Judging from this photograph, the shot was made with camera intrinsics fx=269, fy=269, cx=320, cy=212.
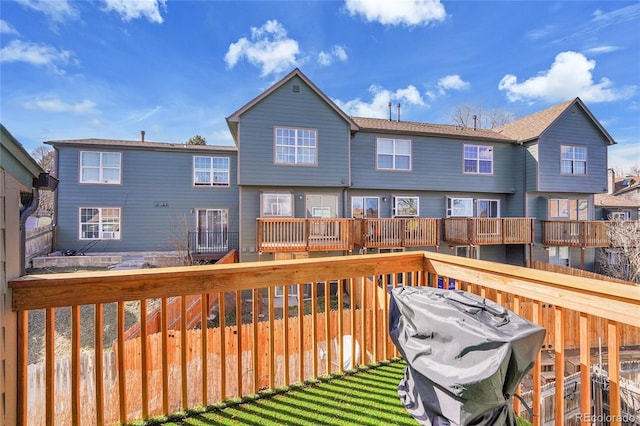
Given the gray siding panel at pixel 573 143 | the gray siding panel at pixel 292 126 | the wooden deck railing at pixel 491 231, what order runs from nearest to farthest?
the gray siding panel at pixel 292 126, the wooden deck railing at pixel 491 231, the gray siding panel at pixel 573 143

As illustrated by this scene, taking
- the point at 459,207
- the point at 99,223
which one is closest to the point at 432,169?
the point at 459,207

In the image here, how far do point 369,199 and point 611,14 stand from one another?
807 centimetres

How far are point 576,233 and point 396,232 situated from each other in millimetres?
8734

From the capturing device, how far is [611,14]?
6094mm

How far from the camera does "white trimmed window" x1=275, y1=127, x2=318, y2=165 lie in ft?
33.3

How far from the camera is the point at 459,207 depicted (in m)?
12.3


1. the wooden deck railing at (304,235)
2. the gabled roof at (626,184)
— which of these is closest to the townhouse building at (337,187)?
the wooden deck railing at (304,235)

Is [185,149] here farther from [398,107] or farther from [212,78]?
[398,107]

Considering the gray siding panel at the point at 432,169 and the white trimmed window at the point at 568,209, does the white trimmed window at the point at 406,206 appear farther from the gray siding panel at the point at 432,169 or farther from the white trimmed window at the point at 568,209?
the white trimmed window at the point at 568,209

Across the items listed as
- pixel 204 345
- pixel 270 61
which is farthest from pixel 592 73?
pixel 204 345

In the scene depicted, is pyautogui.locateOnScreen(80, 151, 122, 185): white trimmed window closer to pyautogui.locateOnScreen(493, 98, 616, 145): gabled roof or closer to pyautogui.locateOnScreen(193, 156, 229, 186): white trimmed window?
pyautogui.locateOnScreen(193, 156, 229, 186): white trimmed window

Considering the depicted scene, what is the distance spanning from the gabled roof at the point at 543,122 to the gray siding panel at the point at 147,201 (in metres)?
13.8

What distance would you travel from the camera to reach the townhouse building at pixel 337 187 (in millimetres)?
10078

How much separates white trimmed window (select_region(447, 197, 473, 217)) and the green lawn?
A: 1133 cm
